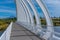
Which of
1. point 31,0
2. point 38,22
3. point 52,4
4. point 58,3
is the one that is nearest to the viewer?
point 58,3

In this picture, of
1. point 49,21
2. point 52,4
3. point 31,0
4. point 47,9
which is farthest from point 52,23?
point 31,0

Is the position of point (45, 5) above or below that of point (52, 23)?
above

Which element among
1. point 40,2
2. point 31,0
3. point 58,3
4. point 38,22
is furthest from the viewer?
point 31,0

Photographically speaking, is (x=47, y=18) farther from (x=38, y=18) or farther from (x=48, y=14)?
(x=38, y=18)

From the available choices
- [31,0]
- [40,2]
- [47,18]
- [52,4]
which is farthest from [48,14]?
[31,0]

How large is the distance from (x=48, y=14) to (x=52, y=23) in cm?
55

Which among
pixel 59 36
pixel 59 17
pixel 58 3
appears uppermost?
pixel 58 3

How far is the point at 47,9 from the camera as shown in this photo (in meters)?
11.2

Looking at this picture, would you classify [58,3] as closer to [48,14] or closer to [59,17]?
[59,17]

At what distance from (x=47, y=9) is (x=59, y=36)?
4.65 meters

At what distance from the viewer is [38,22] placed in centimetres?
1524

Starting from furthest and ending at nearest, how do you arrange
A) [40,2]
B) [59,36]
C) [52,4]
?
[40,2] < [52,4] < [59,36]

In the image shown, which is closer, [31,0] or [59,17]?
[59,17]

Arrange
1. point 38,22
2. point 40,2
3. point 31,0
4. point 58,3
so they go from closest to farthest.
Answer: point 58,3
point 40,2
point 38,22
point 31,0
